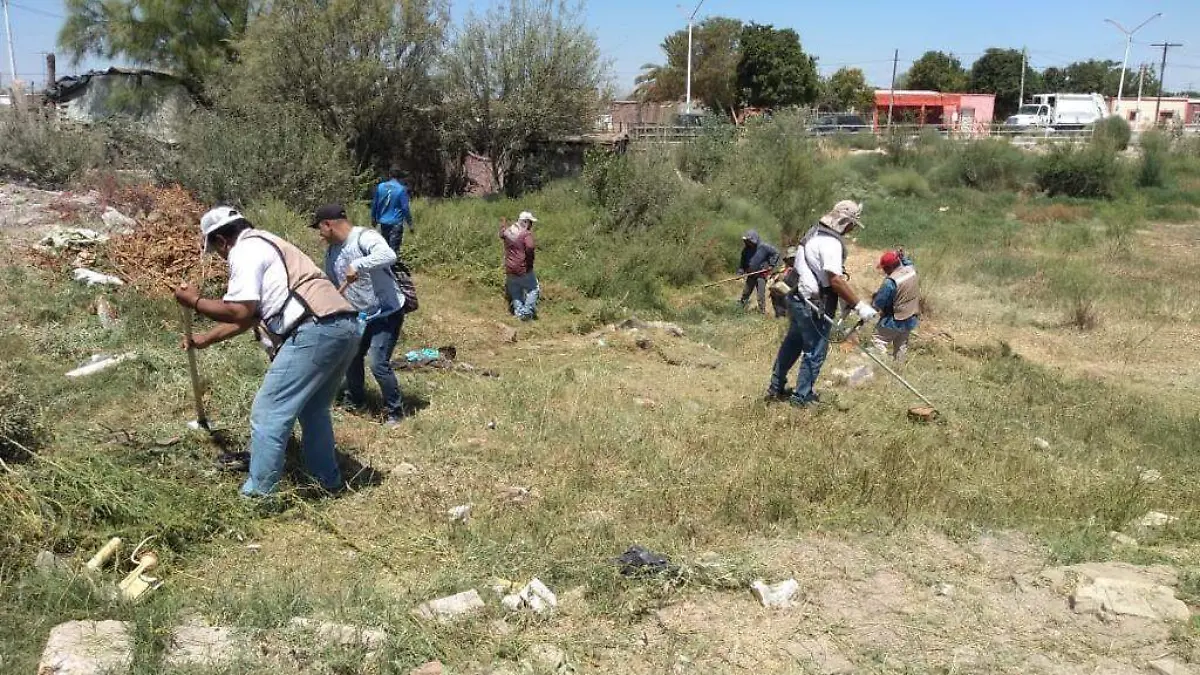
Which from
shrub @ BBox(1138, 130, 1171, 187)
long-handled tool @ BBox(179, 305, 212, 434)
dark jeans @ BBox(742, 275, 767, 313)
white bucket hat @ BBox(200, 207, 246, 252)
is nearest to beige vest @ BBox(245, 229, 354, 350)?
white bucket hat @ BBox(200, 207, 246, 252)

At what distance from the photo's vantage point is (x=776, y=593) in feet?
12.2

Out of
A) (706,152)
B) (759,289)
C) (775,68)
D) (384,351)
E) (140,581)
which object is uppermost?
(775,68)

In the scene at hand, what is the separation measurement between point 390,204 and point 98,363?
3.50m

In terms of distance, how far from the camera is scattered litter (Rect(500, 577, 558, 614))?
3.54 metres

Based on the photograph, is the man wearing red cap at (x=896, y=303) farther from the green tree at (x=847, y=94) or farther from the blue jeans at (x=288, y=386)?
the green tree at (x=847, y=94)

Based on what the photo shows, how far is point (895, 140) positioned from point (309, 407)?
28.2m

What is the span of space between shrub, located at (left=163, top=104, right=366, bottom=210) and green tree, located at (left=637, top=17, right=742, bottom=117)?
35.2m

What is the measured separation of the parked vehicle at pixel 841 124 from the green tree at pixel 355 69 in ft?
66.8

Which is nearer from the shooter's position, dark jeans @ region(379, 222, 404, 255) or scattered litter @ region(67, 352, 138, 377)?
scattered litter @ region(67, 352, 138, 377)

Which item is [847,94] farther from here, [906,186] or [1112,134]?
[906,186]

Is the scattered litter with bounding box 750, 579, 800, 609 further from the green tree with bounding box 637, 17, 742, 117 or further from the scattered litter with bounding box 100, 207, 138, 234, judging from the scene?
the green tree with bounding box 637, 17, 742, 117

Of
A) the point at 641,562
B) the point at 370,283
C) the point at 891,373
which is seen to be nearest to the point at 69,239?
the point at 370,283

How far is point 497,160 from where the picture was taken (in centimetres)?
1823

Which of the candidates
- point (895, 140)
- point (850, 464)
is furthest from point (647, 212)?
point (895, 140)
